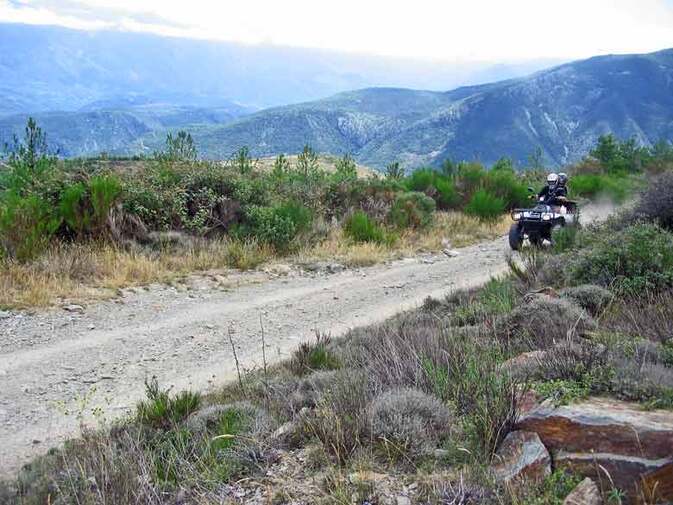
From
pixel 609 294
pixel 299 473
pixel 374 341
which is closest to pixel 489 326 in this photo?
pixel 374 341

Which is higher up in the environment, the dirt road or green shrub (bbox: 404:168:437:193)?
green shrub (bbox: 404:168:437:193)

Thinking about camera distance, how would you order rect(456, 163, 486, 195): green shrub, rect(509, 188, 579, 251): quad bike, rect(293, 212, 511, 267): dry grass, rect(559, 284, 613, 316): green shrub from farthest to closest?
1. rect(456, 163, 486, 195): green shrub
2. rect(509, 188, 579, 251): quad bike
3. rect(293, 212, 511, 267): dry grass
4. rect(559, 284, 613, 316): green shrub

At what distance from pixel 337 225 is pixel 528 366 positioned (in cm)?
917

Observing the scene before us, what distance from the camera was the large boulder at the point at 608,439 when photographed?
9.13 ft

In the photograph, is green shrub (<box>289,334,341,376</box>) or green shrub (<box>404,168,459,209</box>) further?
green shrub (<box>404,168,459,209</box>)

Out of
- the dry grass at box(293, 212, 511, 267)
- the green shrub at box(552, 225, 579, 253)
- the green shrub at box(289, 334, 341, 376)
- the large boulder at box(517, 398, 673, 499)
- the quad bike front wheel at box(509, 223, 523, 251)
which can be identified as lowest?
the dry grass at box(293, 212, 511, 267)

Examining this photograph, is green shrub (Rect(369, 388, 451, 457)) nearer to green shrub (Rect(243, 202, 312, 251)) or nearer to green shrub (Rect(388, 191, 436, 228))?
green shrub (Rect(243, 202, 312, 251))

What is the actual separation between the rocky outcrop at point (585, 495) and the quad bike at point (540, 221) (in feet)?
32.3

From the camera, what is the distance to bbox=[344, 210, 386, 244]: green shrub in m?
12.5

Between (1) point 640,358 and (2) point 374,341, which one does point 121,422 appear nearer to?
(2) point 374,341

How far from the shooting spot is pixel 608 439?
2.96m

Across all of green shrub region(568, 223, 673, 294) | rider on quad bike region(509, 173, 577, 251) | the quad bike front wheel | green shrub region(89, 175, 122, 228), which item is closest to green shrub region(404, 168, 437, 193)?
rider on quad bike region(509, 173, 577, 251)

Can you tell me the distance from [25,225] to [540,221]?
937cm

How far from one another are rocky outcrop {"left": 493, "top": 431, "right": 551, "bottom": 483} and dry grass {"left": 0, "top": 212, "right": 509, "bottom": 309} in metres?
6.41
